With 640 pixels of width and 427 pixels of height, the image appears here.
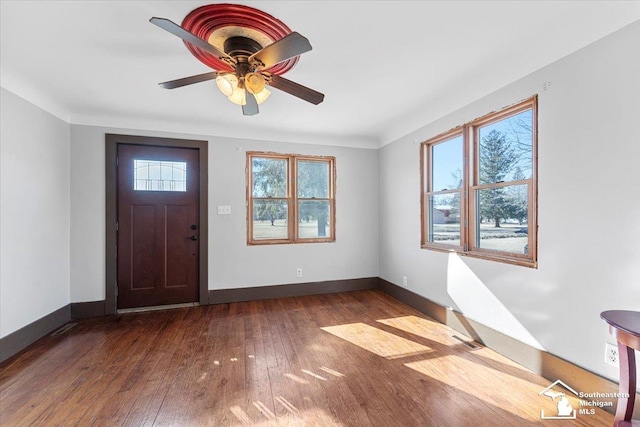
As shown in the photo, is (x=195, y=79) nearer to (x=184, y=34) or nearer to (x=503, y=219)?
(x=184, y=34)

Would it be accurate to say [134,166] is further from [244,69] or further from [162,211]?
[244,69]

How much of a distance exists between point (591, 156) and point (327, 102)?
2.31m

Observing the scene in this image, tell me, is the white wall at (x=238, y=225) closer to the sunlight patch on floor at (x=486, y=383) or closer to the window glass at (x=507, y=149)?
the window glass at (x=507, y=149)

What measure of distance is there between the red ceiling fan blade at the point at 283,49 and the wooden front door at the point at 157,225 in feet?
8.59

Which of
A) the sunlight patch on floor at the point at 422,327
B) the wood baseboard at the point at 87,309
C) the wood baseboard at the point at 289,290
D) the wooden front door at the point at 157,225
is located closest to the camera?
the sunlight patch on floor at the point at 422,327

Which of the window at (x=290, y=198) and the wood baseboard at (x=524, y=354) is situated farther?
the window at (x=290, y=198)

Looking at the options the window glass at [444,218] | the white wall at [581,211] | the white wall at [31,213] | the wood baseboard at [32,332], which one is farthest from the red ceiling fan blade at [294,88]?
the wood baseboard at [32,332]

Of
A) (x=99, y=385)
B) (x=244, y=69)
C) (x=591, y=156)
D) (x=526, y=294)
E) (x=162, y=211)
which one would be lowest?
(x=99, y=385)

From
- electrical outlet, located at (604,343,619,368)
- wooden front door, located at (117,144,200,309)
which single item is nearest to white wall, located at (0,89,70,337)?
wooden front door, located at (117,144,200,309)

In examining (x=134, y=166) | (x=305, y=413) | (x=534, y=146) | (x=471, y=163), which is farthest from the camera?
(x=134, y=166)

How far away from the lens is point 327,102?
3.11 meters

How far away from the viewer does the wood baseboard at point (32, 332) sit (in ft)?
7.98

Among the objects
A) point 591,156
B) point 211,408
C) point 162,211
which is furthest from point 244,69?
point 162,211

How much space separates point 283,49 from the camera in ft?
5.13
